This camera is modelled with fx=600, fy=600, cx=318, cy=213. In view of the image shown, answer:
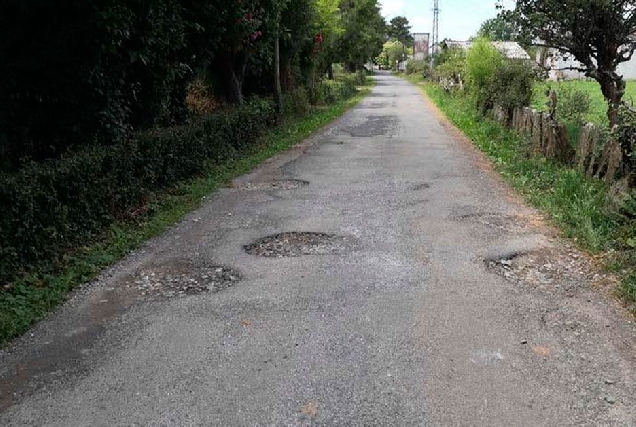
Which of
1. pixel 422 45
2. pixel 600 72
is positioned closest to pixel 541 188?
pixel 600 72

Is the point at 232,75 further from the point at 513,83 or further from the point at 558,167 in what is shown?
the point at 558,167

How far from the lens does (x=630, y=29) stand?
12367 mm

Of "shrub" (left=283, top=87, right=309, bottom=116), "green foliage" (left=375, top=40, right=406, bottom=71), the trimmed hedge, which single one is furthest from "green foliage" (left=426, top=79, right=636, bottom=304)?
"green foliage" (left=375, top=40, right=406, bottom=71)

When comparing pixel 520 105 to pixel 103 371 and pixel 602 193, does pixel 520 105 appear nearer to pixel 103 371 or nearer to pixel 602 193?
pixel 602 193

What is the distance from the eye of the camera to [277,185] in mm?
10461

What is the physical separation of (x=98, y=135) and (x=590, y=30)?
980 cm

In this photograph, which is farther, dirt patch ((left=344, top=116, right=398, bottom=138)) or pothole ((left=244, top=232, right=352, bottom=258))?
dirt patch ((left=344, top=116, right=398, bottom=138))

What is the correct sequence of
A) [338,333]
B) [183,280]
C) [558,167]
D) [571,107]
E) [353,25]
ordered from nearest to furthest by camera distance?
[338,333] → [183,280] → [558,167] → [571,107] → [353,25]

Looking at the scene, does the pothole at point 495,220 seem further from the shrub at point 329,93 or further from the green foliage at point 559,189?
the shrub at point 329,93

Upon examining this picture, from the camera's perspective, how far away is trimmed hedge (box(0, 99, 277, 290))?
5578 millimetres

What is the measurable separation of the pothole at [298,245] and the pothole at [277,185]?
303 centimetres

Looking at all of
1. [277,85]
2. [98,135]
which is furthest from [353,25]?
[98,135]

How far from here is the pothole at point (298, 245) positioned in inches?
259

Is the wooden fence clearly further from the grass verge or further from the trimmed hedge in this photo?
the trimmed hedge
